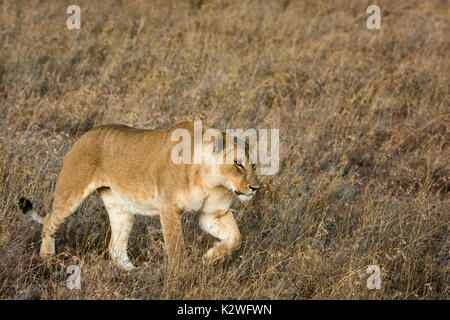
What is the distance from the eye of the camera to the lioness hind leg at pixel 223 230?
4.54m

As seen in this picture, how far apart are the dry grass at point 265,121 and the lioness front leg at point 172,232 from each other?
168 millimetres

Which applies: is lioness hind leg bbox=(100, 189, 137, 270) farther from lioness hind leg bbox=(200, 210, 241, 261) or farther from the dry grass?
lioness hind leg bbox=(200, 210, 241, 261)

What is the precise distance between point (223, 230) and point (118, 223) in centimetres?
95

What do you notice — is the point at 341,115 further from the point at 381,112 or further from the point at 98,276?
the point at 98,276

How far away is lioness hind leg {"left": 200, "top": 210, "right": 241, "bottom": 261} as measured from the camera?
4.54 meters

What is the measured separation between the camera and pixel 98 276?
416 centimetres

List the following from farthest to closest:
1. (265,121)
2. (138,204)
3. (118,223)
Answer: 1. (265,121)
2. (118,223)
3. (138,204)

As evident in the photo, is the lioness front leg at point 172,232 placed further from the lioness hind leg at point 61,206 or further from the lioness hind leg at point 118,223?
the lioness hind leg at point 61,206

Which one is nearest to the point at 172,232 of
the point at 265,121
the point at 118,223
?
the point at 118,223

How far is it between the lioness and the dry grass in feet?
0.68

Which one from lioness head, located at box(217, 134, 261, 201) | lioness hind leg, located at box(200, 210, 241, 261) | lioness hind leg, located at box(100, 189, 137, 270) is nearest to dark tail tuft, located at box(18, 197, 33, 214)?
lioness hind leg, located at box(100, 189, 137, 270)

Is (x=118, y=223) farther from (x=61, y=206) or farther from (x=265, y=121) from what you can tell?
(x=265, y=121)

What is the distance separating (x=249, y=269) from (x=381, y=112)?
14.5 feet

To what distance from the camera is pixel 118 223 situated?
5008 mm
